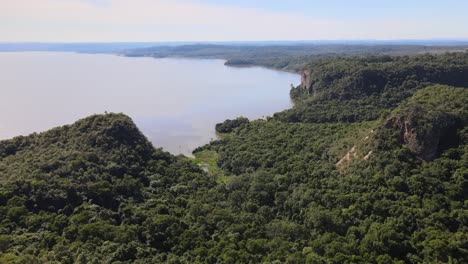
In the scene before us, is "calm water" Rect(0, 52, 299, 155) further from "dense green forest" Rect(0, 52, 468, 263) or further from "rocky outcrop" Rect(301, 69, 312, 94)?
"dense green forest" Rect(0, 52, 468, 263)

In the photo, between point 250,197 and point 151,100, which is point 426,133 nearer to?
point 250,197

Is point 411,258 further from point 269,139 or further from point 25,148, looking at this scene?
point 25,148

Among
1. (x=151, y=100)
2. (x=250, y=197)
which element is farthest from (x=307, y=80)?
(x=250, y=197)

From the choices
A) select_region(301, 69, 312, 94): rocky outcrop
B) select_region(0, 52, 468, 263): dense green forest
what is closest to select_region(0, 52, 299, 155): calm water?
select_region(301, 69, 312, 94): rocky outcrop

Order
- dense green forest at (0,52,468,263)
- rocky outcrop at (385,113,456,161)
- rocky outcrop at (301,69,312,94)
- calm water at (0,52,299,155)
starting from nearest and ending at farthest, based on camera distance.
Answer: dense green forest at (0,52,468,263) < rocky outcrop at (385,113,456,161) < calm water at (0,52,299,155) < rocky outcrop at (301,69,312,94)

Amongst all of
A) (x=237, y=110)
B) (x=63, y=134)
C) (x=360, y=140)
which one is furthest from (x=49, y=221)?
Result: (x=237, y=110)

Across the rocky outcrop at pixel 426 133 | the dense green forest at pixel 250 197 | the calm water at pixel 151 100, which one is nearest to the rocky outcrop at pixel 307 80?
the calm water at pixel 151 100

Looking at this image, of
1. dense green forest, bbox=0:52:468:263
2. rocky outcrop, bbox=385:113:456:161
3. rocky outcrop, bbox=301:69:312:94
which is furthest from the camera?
rocky outcrop, bbox=301:69:312:94
